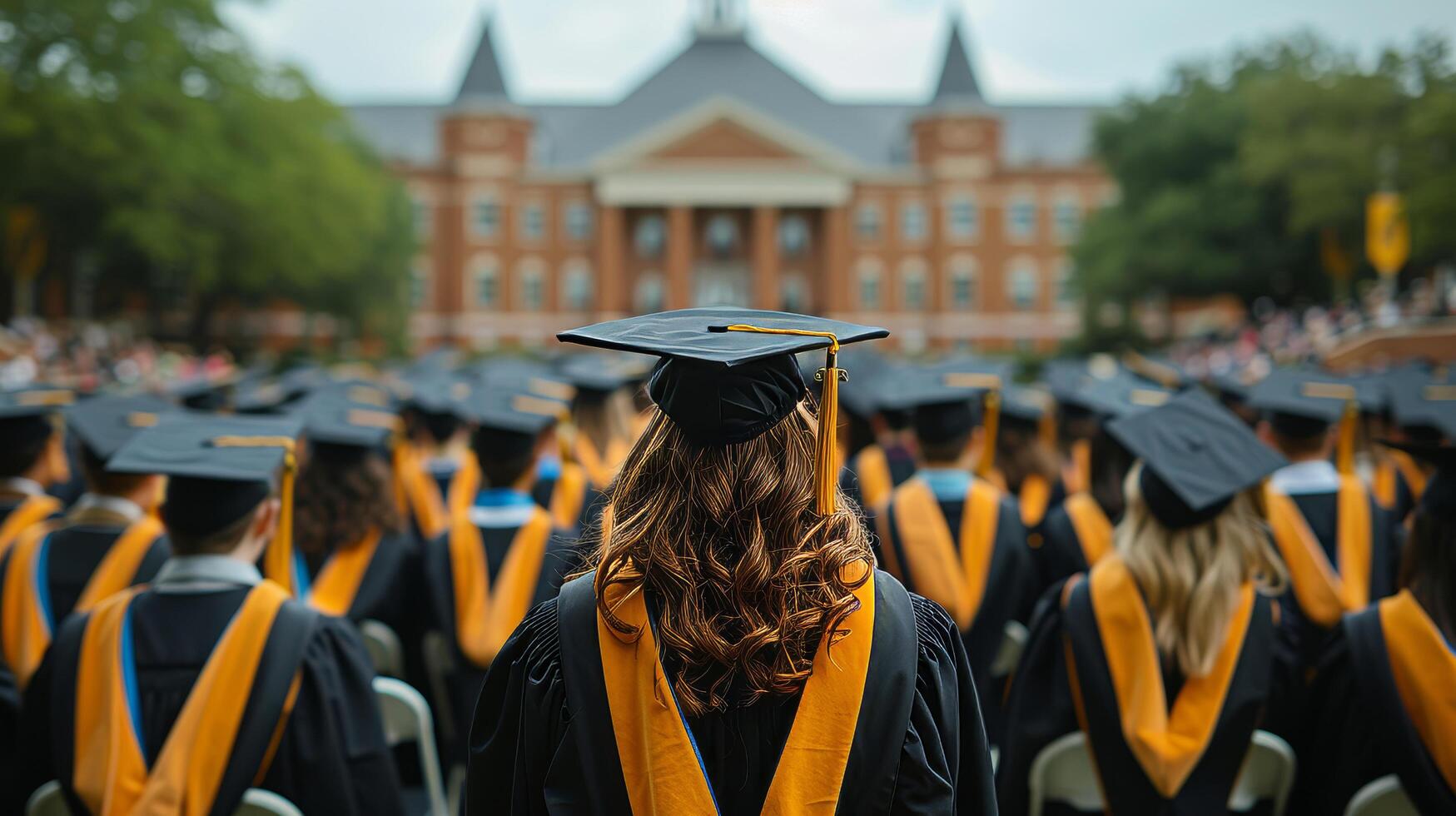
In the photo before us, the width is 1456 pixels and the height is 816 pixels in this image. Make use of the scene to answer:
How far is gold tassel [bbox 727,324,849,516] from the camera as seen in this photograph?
5.70ft

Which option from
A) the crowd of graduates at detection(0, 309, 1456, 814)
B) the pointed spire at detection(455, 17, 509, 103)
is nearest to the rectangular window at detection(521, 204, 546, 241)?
the pointed spire at detection(455, 17, 509, 103)

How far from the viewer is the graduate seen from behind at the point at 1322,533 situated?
3857 millimetres

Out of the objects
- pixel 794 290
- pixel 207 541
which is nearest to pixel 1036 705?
pixel 207 541

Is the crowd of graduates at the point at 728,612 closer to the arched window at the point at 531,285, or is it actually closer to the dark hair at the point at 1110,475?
the dark hair at the point at 1110,475

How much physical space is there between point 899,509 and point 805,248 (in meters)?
48.8

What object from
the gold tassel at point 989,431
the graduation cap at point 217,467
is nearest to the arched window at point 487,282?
the gold tassel at point 989,431

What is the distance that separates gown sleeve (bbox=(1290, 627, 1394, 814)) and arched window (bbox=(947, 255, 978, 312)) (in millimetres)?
50148

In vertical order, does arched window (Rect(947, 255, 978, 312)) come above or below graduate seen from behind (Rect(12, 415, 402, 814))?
above

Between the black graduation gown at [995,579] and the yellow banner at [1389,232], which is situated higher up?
the yellow banner at [1389,232]

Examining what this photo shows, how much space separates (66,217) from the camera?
85.7ft

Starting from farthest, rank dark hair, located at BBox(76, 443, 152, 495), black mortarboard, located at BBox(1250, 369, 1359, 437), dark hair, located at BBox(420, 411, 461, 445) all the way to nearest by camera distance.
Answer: dark hair, located at BBox(420, 411, 461, 445) < black mortarboard, located at BBox(1250, 369, 1359, 437) < dark hair, located at BBox(76, 443, 152, 495)

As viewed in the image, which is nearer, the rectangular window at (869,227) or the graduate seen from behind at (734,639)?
the graduate seen from behind at (734,639)

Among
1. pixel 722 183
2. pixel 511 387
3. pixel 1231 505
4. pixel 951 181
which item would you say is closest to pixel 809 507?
pixel 1231 505

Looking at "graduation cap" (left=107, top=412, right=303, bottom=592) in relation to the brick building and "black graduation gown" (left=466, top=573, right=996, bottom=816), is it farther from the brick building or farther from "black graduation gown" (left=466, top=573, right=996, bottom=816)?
the brick building
